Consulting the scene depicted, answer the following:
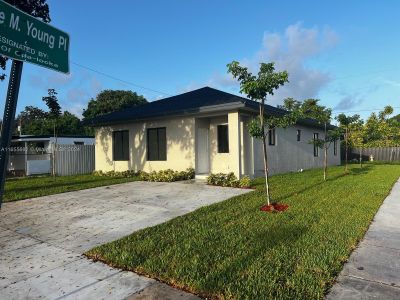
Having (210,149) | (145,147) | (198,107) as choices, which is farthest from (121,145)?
(198,107)

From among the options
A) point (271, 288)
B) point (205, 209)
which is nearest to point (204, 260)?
point (271, 288)

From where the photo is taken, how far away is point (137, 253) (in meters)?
4.64

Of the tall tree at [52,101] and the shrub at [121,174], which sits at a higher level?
the tall tree at [52,101]

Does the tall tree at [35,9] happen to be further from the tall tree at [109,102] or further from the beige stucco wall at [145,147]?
the tall tree at [109,102]

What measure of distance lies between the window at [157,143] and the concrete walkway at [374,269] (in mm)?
10218

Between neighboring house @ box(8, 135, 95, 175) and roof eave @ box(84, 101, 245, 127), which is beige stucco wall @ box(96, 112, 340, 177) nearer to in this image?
roof eave @ box(84, 101, 245, 127)

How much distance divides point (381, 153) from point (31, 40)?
118 ft

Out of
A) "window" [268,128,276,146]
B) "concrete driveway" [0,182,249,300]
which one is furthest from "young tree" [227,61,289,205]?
"window" [268,128,276,146]

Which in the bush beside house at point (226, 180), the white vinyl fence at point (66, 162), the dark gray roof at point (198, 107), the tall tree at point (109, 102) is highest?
the tall tree at point (109, 102)

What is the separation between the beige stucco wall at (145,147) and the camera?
1401 cm

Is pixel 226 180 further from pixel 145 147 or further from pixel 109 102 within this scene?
pixel 109 102

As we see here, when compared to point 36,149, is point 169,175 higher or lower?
lower

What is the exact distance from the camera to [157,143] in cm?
1530

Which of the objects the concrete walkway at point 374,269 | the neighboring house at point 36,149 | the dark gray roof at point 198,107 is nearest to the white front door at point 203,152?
the dark gray roof at point 198,107
